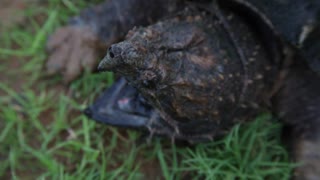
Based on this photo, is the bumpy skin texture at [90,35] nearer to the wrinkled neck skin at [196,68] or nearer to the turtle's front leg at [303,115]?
the wrinkled neck skin at [196,68]

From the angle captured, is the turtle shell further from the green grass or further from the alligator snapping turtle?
the green grass

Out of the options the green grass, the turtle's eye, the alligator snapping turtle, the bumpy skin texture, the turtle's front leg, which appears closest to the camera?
the turtle's eye

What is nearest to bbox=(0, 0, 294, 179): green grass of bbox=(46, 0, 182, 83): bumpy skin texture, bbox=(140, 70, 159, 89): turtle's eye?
bbox=(46, 0, 182, 83): bumpy skin texture

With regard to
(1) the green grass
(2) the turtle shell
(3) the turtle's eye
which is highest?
(2) the turtle shell

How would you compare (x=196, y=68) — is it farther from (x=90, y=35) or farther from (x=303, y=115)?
(x=90, y=35)

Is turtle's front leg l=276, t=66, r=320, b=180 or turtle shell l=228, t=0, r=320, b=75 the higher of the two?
turtle shell l=228, t=0, r=320, b=75

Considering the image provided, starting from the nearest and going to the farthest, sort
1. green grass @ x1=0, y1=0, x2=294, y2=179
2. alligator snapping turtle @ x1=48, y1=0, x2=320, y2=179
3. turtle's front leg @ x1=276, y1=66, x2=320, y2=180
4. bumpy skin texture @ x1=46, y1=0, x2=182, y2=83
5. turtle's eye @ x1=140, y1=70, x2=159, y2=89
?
turtle's eye @ x1=140, y1=70, x2=159, y2=89
alligator snapping turtle @ x1=48, y1=0, x2=320, y2=179
turtle's front leg @ x1=276, y1=66, x2=320, y2=180
green grass @ x1=0, y1=0, x2=294, y2=179
bumpy skin texture @ x1=46, y1=0, x2=182, y2=83

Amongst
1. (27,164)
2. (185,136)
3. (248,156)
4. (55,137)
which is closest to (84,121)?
(55,137)
